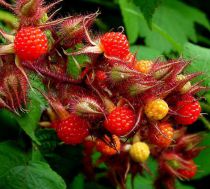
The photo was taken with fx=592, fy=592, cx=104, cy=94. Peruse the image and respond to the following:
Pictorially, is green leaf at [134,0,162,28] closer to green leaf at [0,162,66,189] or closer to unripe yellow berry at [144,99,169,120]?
unripe yellow berry at [144,99,169,120]

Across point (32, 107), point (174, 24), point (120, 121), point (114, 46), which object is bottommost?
point (174, 24)

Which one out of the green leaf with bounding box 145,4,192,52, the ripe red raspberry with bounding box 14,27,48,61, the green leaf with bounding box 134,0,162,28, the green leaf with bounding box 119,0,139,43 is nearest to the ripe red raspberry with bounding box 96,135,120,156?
the ripe red raspberry with bounding box 14,27,48,61

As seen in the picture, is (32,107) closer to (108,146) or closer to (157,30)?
(108,146)

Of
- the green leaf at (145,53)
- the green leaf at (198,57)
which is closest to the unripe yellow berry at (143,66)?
the green leaf at (198,57)

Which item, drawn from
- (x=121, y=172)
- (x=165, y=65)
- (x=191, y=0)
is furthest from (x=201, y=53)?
(x=191, y=0)

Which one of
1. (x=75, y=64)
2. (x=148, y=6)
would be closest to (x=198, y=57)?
(x=148, y=6)

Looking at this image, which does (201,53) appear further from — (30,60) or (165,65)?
(30,60)

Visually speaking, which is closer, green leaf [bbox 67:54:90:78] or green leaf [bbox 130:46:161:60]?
green leaf [bbox 67:54:90:78]
